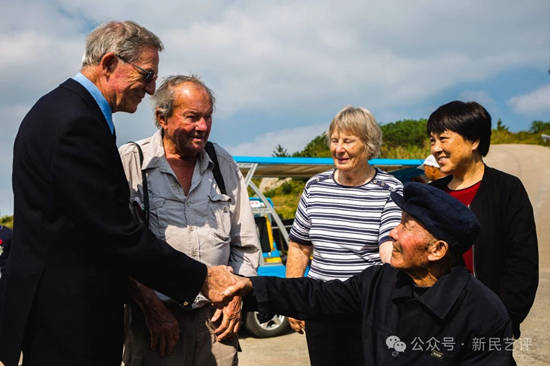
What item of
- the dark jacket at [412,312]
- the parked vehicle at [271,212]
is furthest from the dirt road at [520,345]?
the dark jacket at [412,312]

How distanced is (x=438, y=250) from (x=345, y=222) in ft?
2.95

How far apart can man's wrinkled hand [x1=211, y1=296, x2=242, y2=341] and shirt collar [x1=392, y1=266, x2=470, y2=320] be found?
0.78 metres

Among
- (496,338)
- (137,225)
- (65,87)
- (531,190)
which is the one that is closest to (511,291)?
(496,338)

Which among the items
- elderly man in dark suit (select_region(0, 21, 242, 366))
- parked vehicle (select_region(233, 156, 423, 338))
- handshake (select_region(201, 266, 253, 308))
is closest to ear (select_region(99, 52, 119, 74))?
elderly man in dark suit (select_region(0, 21, 242, 366))

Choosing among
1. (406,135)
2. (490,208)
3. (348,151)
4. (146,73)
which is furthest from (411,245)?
(406,135)

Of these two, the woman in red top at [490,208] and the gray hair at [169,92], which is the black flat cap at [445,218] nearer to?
the woman in red top at [490,208]

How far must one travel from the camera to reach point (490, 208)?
2.44 metres

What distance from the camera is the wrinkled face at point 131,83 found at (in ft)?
6.82

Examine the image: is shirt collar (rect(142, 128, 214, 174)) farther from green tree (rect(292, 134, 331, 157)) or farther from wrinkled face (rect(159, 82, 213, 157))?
green tree (rect(292, 134, 331, 157))

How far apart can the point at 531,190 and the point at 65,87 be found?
2305 centimetres

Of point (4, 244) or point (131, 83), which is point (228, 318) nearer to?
point (131, 83)

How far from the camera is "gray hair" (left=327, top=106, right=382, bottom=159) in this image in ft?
9.91

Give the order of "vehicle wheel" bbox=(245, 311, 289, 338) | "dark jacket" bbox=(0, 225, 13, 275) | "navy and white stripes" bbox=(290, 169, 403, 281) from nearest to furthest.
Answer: "navy and white stripes" bbox=(290, 169, 403, 281)
"dark jacket" bbox=(0, 225, 13, 275)
"vehicle wheel" bbox=(245, 311, 289, 338)

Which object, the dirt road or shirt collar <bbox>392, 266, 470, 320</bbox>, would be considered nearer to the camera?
shirt collar <bbox>392, 266, 470, 320</bbox>
